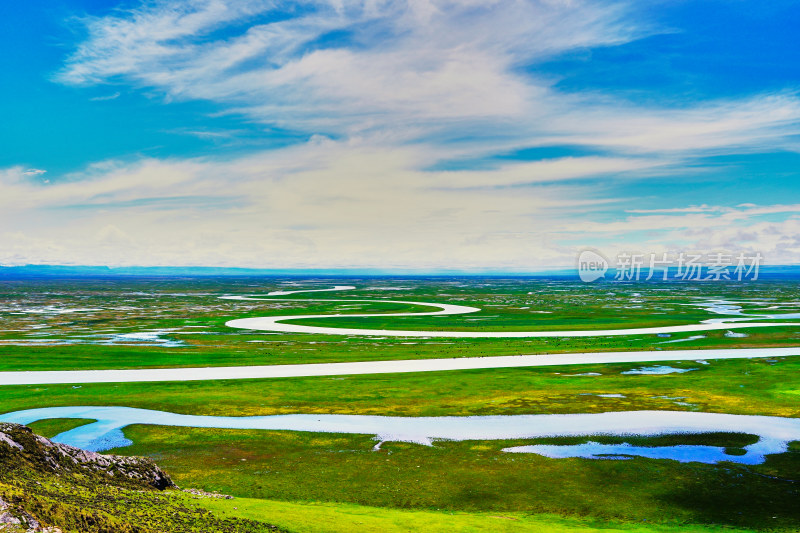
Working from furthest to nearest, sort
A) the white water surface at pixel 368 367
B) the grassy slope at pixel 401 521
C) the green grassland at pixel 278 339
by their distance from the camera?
1. the green grassland at pixel 278 339
2. the white water surface at pixel 368 367
3. the grassy slope at pixel 401 521

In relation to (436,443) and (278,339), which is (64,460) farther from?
(278,339)

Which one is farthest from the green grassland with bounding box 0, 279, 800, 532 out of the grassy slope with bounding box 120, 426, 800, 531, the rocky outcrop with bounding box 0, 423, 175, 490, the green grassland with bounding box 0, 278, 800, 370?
the rocky outcrop with bounding box 0, 423, 175, 490

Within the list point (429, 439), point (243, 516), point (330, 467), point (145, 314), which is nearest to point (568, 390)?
point (429, 439)

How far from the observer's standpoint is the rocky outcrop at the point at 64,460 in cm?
2177

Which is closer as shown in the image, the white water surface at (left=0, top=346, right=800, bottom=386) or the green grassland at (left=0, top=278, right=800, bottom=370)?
the white water surface at (left=0, top=346, right=800, bottom=386)

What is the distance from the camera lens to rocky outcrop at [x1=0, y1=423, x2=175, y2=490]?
857 inches

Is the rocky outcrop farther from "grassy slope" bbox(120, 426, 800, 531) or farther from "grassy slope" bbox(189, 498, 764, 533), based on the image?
"grassy slope" bbox(120, 426, 800, 531)

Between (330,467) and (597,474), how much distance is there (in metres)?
13.9

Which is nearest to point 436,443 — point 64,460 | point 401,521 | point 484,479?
point 484,479

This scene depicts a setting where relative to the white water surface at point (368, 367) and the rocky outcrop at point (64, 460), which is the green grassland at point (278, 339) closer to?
the white water surface at point (368, 367)

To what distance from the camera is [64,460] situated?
23.5 m

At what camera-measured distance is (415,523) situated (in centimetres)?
2367

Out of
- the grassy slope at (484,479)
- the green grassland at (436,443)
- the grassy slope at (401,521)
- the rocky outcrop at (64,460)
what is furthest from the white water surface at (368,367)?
the grassy slope at (401,521)

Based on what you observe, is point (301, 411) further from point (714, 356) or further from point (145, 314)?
point (145, 314)
